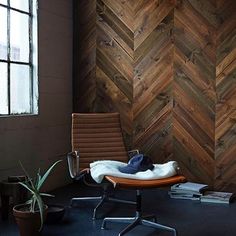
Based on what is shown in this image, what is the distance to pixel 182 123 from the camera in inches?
182

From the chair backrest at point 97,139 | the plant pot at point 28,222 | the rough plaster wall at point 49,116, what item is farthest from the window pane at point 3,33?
the plant pot at point 28,222

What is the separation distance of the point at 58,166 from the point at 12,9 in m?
Answer: 1.75

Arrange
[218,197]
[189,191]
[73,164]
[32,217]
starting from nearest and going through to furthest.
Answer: [32,217], [73,164], [218,197], [189,191]

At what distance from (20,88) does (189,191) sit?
6.50 ft

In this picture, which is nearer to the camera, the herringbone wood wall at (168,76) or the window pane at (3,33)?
the window pane at (3,33)

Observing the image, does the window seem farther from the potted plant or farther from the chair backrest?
the potted plant

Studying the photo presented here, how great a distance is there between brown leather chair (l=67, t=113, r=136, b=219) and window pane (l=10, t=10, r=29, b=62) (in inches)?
33.0

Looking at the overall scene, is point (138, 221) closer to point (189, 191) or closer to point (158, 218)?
point (158, 218)

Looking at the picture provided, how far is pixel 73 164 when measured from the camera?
12.2 feet

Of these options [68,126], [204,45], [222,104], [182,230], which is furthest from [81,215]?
[204,45]

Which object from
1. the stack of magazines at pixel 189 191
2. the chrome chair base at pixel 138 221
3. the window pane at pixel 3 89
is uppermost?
the window pane at pixel 3 89

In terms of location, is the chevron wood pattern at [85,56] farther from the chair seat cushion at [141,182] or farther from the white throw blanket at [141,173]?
the chair seat cushion at [141,182]

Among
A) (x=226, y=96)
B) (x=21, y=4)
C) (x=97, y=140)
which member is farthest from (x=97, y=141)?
(x=21, y=4)

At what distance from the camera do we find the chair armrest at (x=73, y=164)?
367cm
